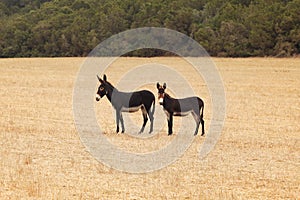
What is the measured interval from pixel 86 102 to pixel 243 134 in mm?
9484

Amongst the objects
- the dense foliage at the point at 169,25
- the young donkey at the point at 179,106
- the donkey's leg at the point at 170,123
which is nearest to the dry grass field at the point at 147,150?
the donkey's leg at the point at 170,123

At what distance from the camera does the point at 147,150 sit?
12820 mm

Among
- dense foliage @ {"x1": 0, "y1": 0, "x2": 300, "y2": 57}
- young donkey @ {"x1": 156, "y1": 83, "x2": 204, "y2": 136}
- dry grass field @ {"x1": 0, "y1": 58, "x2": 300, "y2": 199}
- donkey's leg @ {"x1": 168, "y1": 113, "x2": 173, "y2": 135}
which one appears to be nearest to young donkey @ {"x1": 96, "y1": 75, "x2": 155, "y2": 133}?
donkey's leg @ {"x1": 168, "y1": 113, "x2": 173, "y2": 135}

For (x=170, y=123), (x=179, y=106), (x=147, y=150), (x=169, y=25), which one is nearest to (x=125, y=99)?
(x=170, y=123)

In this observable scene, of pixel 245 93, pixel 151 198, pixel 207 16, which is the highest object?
pixel 207 16

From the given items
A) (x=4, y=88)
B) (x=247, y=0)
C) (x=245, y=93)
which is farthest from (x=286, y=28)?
(x=4, y=88)

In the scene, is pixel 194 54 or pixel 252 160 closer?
pixel 252 160

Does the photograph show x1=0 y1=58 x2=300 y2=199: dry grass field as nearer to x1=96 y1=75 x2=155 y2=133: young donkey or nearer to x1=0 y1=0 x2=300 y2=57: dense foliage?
x1=96 y1=75 x2=155 y2=133: young donkey

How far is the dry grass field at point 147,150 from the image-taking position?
9445 millimetres

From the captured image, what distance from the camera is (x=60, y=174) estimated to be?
10.6 m

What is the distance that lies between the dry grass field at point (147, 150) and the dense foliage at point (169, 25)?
30.8 metres

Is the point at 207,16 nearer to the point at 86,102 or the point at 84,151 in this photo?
the point at 86,102

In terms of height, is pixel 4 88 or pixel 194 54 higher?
pixel 194 54

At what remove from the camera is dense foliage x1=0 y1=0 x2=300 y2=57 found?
53.9 m
